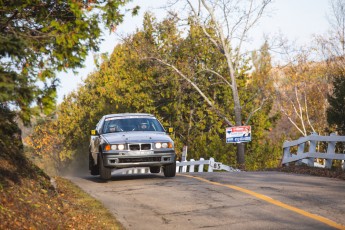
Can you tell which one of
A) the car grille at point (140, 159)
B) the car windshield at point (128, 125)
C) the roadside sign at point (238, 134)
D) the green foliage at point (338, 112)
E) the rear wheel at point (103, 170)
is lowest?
the rear wheel at point (103, 170)

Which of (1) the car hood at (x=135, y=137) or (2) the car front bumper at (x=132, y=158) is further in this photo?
(1) the car hood at (x=135, y=137)

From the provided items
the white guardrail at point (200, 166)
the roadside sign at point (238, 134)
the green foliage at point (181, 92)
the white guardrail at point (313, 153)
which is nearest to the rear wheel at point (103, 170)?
the white guardrail at point (313, 153)

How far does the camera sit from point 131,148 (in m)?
14.9

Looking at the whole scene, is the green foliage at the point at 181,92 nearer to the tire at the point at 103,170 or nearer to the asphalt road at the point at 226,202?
the tire at the point at 103,170

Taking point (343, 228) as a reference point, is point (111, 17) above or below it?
above

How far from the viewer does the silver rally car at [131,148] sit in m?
14.8

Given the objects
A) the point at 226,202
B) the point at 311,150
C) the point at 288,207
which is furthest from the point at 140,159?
the point at 311,150

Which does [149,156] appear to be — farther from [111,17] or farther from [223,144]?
[223,144]

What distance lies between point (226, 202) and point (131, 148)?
4.61 meters

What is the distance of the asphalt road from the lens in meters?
8.84

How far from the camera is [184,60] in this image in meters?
42.8

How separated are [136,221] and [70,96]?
163 feet

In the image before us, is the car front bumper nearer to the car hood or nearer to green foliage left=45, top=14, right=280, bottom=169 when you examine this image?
the car hood

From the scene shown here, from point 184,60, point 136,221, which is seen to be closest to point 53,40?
point 136,221
